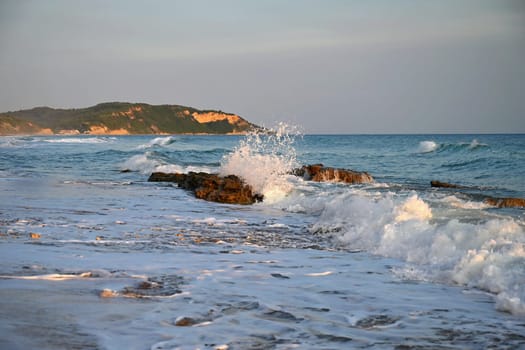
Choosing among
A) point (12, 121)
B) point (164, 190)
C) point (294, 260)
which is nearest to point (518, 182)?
point (164, 190)

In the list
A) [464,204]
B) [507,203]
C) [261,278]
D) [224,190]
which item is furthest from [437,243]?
[224,190]

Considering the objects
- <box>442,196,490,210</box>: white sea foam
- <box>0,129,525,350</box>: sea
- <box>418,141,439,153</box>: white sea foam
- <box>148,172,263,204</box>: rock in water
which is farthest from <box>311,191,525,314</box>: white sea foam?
<box>418,141,439,153</box>: white sea foam

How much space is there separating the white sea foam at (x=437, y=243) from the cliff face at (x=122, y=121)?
110045 mm

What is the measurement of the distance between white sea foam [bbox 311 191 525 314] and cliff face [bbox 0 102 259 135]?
110 m

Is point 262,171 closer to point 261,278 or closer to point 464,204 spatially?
point 464,204

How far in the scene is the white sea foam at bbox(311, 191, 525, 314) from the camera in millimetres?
5633

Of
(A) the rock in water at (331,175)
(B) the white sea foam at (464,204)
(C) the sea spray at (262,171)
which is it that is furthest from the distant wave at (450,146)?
(B) the white sea foam at (464,204)

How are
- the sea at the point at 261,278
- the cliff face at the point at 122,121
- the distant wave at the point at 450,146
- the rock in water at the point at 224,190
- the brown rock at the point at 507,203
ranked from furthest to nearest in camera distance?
the cliff face at the point at 122,121
the distant wave at the point at 450,146
the rock in water at the point at 224,190
the brown rock at the point at 507,203
the sea at the point at 261,278

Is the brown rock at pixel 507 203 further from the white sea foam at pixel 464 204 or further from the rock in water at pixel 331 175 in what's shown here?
the rock in water at pixel 331 175

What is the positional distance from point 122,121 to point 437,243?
444 ft

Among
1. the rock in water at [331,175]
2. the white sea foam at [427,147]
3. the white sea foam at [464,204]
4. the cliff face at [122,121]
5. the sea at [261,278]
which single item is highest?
the cliff face at [122,121]

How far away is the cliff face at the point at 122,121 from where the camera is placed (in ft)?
410

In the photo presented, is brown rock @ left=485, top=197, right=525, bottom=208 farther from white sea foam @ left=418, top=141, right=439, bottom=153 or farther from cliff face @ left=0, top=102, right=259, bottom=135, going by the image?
cliff face @ left=0, top=102, right=259, bottom=135

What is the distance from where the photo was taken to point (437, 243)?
7109 millimetres
